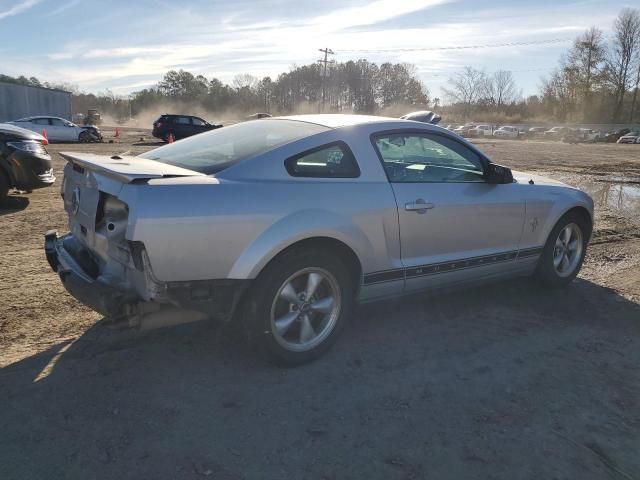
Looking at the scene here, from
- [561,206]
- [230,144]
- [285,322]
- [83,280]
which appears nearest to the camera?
→ [83,280]

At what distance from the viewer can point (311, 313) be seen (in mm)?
3449

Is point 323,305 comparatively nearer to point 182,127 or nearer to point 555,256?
point 555,256

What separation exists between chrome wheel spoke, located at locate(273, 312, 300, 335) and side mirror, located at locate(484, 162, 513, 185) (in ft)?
6.74

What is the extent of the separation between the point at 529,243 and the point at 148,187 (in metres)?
3.35

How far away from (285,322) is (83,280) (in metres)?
1.26

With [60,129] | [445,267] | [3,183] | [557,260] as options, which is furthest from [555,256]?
[60,129]

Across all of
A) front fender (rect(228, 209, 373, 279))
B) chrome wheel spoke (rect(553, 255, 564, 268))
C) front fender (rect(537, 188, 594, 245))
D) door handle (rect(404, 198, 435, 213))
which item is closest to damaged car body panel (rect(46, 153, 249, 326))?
front fender (rect(228, 209, 373, 279))

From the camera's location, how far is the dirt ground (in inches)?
98.4

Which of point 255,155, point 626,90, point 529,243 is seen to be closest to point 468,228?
point 529,243

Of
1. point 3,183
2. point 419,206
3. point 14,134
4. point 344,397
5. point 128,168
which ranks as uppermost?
point 14,134

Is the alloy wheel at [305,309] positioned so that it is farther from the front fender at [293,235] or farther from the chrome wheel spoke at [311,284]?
the front fender at [293,235]

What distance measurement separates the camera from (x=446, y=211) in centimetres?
398

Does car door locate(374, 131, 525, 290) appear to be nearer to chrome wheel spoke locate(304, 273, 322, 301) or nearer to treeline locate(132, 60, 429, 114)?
chrome wheel spoke locate(304, 273, 322, 301)

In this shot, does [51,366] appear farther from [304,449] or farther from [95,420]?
[304,449]
